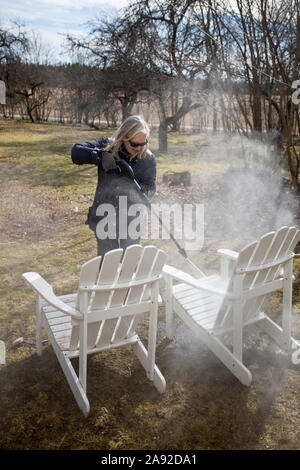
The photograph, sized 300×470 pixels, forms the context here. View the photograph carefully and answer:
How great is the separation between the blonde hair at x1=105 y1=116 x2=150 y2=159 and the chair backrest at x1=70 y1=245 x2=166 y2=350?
1.22 metres

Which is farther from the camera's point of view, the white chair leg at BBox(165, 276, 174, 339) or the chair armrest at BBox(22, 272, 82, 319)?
the white chair leg at BBox(165, 276, 174, 339)

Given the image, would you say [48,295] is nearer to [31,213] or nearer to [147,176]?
[147,176]

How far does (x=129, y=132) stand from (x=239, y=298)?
5.10ft

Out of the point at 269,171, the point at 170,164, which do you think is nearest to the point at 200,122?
the point at 170,164

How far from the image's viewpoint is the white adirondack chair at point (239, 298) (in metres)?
2.37

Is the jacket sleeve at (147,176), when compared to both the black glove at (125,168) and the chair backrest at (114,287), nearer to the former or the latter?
the black glove at (125,168)

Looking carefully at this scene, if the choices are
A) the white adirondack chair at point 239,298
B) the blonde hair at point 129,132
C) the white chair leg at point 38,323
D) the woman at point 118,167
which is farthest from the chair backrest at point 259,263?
the blonde hair at point 129,132

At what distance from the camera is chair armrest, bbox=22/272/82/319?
6.81 ft

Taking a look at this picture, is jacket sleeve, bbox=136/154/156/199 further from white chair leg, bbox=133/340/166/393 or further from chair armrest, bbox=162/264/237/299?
white chair leg, bbox=133/340/166/393

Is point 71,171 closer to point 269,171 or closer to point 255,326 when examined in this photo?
point 269,171

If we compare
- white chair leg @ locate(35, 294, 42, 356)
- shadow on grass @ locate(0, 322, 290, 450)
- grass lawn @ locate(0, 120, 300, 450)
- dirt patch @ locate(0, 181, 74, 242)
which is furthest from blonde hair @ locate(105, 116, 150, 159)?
dirt patch @ locate(0, 181, 74, 242)

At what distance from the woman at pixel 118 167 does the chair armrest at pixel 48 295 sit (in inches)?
33.0

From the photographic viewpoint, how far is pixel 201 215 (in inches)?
255

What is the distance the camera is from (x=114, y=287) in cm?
212
